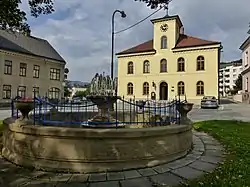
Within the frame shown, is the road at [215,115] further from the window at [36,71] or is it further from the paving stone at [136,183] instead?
the window at [36,71]

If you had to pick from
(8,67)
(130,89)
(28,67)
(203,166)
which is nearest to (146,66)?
(130,89)

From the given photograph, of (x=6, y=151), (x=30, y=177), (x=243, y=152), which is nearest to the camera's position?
(x=30, y=177)

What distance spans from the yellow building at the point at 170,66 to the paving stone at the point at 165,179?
117ft

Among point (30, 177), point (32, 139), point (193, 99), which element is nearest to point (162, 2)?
point (32, 139)

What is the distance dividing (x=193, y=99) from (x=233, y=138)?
31432 millimetres

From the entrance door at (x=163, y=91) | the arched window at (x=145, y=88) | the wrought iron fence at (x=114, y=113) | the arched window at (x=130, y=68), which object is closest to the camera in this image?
the wrought iron fence at (x=114, y=113)

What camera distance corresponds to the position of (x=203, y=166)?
5.88 meters

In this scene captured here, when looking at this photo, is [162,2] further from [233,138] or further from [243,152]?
[233,138]

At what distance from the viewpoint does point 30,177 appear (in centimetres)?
515

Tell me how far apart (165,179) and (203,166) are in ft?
4.37

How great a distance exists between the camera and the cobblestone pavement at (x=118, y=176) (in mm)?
4793

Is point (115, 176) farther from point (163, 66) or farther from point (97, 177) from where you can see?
point (163, 66)

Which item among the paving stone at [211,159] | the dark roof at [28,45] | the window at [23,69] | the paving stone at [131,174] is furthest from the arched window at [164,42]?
the paving stone at [131,174]

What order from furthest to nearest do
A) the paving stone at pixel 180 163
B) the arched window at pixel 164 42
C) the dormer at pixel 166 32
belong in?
the arched window at pixel 164 42
the dormer at pixel 166 32
the paving stone at pixel 180 163
